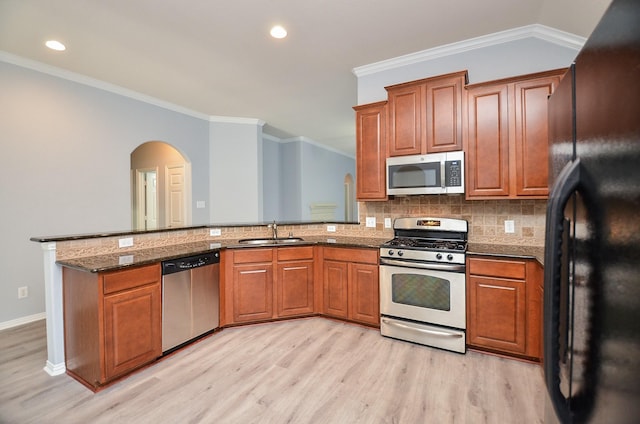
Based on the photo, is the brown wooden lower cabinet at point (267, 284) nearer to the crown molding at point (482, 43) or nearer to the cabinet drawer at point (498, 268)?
the cabinet drawer at point (498, 268)

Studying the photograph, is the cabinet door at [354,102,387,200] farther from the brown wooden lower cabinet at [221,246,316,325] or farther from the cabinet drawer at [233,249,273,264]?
the cabinet drawer at [233,249,273,264]

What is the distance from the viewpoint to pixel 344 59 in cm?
328

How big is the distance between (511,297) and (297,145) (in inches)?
217

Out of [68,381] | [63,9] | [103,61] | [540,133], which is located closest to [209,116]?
[103,61]

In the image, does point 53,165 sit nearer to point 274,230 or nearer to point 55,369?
point 55,369

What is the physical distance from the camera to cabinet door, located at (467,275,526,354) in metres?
2.38

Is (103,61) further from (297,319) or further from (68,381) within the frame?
(297,319)

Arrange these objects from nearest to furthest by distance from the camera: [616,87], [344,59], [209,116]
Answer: [616,87] → [344,59] → [209,116]

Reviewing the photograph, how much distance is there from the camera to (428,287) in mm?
2691

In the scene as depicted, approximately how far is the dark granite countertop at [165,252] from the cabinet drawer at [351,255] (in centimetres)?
6

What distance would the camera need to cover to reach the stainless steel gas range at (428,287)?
2566 millimetres

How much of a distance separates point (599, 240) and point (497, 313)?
2.30m

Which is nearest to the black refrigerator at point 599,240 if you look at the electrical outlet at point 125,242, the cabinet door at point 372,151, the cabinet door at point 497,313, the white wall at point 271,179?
the cabinet door at point 497,313

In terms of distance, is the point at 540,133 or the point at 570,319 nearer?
the point at 570,319
